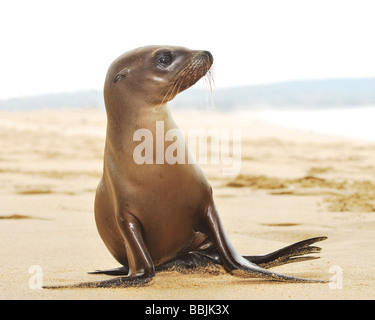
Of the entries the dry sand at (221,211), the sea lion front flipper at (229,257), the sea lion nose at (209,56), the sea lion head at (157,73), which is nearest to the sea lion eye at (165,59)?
the sea lion head at (157,73)

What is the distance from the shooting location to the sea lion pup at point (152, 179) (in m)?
2.96

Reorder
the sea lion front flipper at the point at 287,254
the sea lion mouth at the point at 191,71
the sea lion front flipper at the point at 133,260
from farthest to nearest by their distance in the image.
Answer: the sea lion front flipper at the point at 287,254 < the sea lion mouth at the point at 191,71 < the sea lion front flipper at the point at 133,260

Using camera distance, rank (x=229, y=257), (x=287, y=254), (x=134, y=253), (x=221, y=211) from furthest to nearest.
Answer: (x=221, y=211) → (x=287, y=254) → (x=229, y=257) → (x=134, y=253)

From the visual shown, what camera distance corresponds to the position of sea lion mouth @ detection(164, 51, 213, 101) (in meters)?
2.95

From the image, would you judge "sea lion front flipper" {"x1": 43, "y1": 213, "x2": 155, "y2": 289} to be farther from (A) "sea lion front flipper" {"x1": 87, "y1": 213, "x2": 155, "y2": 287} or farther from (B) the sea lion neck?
(B) the sea lion neck

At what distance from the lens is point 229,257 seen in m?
3.04

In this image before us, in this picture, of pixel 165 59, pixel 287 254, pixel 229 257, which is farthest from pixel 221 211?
pixel 165 59

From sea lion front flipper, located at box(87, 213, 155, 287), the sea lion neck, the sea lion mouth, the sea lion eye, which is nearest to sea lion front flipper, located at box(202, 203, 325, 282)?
sea lion front flipper, located at box(87, 213, 155, 287)

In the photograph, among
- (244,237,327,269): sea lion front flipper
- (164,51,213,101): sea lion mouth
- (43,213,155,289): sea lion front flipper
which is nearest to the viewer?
(43,213,155,289): sea lion front flipper

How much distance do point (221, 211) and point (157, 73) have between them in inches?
124

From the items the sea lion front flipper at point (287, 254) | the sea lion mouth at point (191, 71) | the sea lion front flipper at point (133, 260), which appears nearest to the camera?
the sea lion front flipper at point (133, 260)

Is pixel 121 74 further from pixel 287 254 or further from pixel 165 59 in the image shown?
pixel 287 254

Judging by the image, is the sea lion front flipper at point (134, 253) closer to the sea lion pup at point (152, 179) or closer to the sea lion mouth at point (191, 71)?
the sea lion pup at point (152, 179)

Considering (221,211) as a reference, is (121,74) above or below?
above
